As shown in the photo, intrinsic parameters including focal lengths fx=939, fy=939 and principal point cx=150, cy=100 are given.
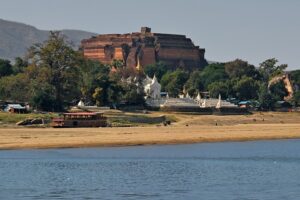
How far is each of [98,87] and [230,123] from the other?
67.6 ft

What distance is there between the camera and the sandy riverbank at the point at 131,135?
80.0 metres

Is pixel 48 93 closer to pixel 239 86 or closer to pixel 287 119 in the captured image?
pixel 287 119

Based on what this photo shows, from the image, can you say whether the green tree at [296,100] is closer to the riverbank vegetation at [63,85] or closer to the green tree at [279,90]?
the riverbank vegetation at [63,85]

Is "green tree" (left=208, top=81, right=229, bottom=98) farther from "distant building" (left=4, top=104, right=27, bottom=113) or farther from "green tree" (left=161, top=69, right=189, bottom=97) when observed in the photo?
"distant building" (left=4, top=104, right=27, bottom=113)

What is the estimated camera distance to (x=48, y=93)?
375 feet

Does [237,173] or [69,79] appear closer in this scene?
[237,173]

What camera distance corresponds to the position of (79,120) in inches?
3925

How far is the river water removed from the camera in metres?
50.9

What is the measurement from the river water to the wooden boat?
58.6ft

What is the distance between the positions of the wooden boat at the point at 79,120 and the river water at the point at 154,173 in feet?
58.6

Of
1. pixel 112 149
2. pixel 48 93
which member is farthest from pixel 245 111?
pixel 112 149

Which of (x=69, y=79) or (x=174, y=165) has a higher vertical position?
(x=69, y=79)

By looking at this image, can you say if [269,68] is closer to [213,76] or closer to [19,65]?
[213,76]

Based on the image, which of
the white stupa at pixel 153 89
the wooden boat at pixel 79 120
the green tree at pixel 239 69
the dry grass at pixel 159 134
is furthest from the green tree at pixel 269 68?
the wooden boat at pixel 79 120
